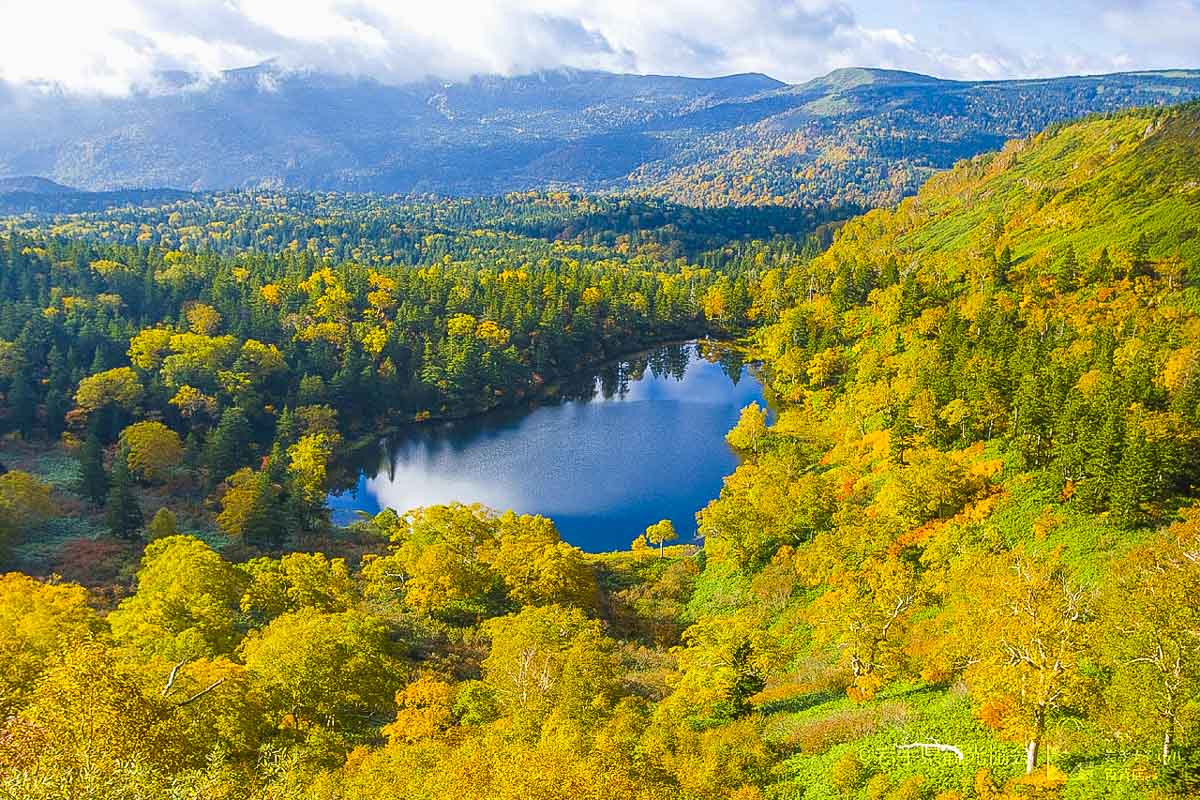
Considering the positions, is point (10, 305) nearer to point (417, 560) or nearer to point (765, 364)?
point (417, 560)

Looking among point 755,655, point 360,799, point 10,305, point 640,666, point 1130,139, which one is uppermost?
point 1130,139

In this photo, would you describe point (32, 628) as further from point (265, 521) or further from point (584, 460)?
point (584, 460)

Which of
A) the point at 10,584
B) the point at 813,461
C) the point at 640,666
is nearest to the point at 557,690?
the point at 640,666

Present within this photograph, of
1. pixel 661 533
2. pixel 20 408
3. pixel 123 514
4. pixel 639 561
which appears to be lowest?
pixel 639 561

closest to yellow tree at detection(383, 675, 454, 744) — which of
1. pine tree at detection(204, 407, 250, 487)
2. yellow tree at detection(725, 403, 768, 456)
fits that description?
pine tree at detection(204, 407, 250, 487)

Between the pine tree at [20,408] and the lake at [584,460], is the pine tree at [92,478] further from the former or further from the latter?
the lake at [584,460]

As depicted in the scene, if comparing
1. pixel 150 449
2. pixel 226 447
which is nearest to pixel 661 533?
pixel 226 447
